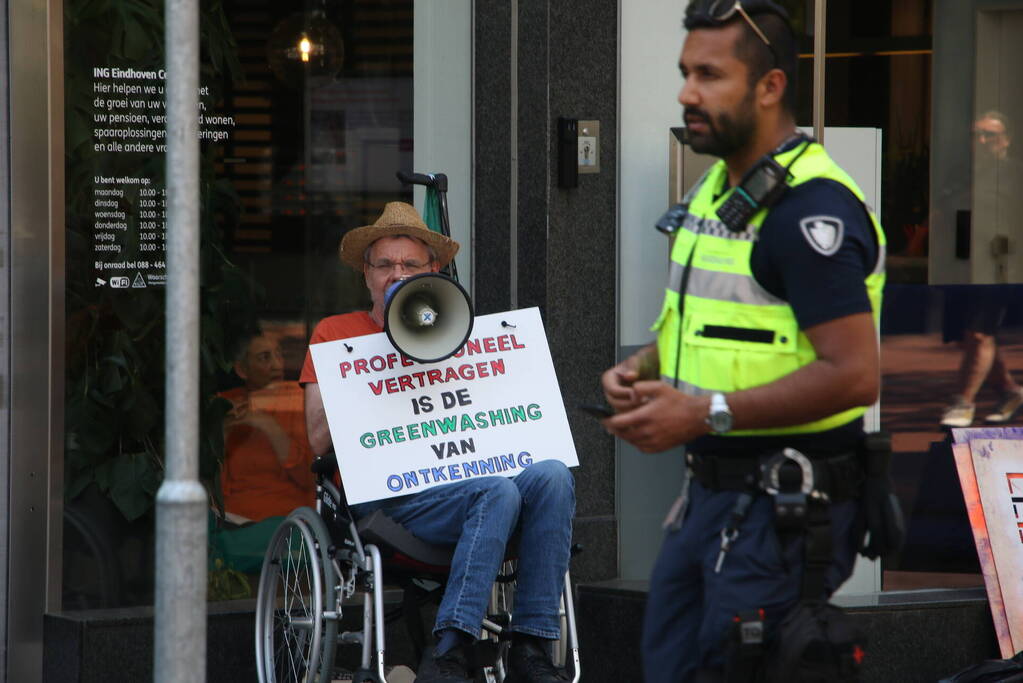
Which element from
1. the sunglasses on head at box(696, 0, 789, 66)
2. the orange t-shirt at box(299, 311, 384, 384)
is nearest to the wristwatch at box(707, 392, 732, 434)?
the sunglasses on head at box(696, 0, 789, 66)

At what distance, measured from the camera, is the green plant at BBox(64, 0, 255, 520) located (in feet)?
19.1

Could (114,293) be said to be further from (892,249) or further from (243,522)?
(892,249)

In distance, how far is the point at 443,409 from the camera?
5195mm

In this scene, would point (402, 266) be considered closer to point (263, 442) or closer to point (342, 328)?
point (342, 328)

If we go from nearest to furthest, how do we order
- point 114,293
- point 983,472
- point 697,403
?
point 697,403 → point 114,293 → point 983,472

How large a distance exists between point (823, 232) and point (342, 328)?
2.54m

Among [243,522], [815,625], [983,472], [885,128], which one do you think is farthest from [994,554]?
[815,625]

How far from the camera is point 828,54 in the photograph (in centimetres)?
646

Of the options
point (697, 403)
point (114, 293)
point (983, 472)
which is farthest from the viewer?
point (983, 472)

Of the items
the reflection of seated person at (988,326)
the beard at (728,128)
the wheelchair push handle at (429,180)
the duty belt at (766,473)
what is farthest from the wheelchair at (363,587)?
the reflection of seated person at (988,326)

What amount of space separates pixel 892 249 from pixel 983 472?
958 millimetres

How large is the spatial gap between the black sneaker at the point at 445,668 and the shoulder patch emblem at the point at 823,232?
211cm

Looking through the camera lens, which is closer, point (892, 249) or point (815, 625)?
point (815, 625)

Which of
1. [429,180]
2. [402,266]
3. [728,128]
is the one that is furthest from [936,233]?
[728,128]
